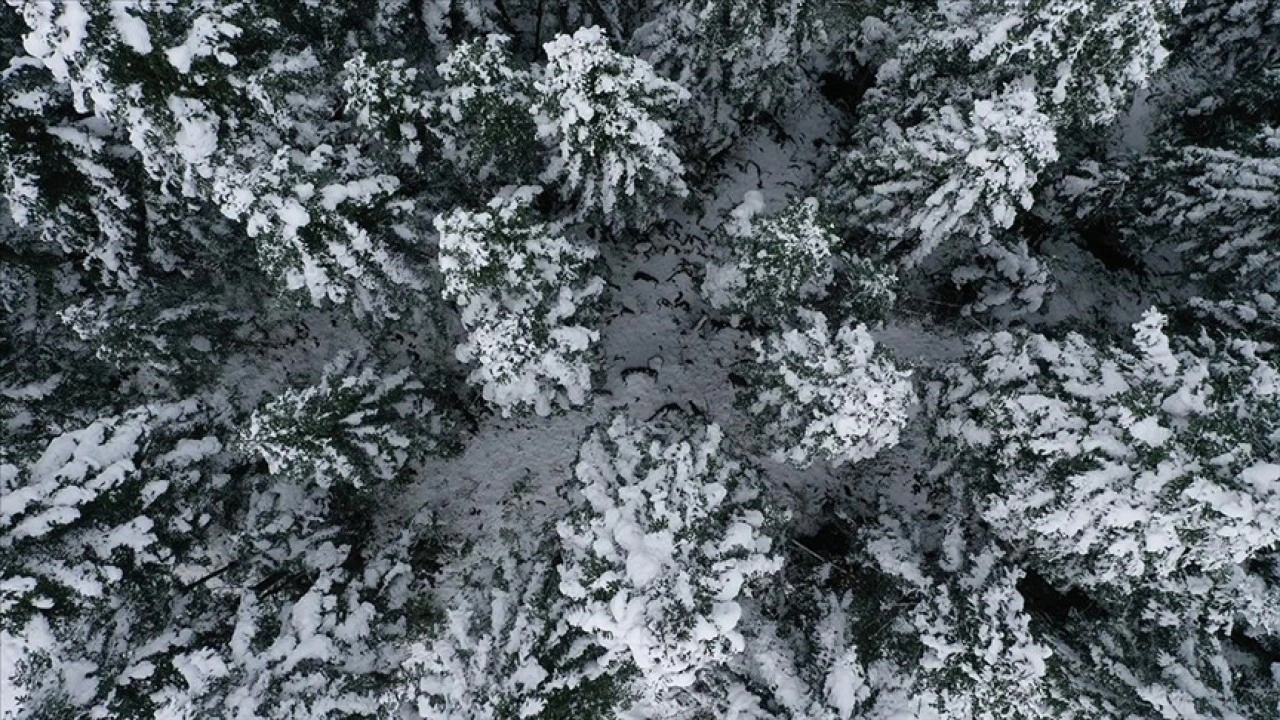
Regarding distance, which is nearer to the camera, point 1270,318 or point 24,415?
point 24,415

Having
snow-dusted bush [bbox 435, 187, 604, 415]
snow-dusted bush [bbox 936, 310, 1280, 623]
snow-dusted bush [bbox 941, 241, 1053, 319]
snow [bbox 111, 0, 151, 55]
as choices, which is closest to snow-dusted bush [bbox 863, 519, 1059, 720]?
snow-dusted bush [bbox 936, 310, 1280, 623]

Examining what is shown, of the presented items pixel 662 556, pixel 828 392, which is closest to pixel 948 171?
pixel 828 392

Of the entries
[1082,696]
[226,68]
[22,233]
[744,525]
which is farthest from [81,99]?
[1082,696]

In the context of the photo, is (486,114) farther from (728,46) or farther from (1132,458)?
(1132,458)

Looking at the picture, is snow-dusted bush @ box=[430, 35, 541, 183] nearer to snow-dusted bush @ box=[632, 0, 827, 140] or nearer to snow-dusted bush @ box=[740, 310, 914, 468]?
snow-dusted bush @ box=[632, 0, 827, 140]

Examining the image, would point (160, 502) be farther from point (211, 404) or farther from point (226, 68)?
point (226, 68)

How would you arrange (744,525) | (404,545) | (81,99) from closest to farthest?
1. (81,99)
2. (744,525)
3. (404,545)
